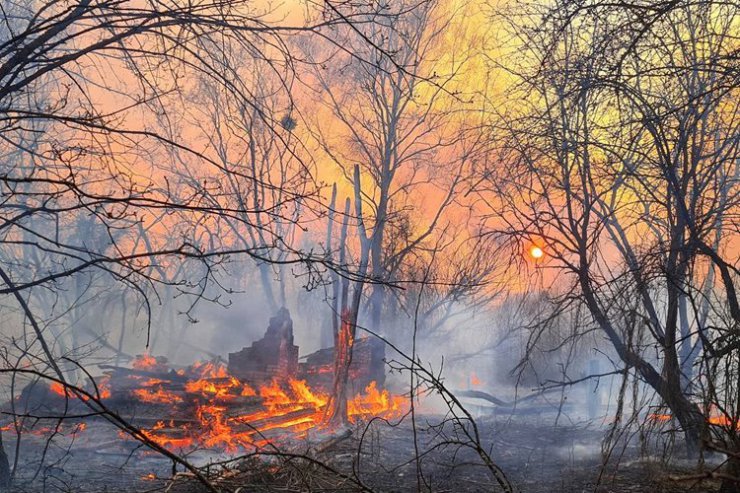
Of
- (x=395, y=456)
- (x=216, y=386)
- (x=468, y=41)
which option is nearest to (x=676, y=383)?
(x=395, y=456)

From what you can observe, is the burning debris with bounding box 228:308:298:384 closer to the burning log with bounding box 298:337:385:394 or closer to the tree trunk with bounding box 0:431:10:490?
the burning log with bounding box 298:337:385:394

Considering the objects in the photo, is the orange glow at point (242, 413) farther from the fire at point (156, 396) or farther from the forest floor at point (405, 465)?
the forest floor at point (405, 465)

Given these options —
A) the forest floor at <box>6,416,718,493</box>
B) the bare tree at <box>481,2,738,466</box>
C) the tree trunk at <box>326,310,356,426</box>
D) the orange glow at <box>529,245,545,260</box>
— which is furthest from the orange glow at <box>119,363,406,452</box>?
the bare tree at <box>481,2,738,466</box>

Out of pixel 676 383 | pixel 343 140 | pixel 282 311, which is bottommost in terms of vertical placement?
pixel 676 383

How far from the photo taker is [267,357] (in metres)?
15.3

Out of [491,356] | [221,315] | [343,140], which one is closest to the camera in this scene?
[343,140]

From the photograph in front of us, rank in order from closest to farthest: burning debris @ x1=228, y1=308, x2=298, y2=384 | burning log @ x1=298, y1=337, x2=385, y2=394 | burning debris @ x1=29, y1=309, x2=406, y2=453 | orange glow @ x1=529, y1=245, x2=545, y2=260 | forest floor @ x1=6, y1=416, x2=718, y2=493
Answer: forest floor @ x1=6, y1=416, x2=718, y2=493 < orange glow @ x1=529, y1=245, x2=545, y2=260 < burning debris @ x1=29, y1=309, x2=406, y2=453 < burning debris @ x1=228, y1=308, x2=298, y2=384 < burning log @ x1=298, y1=337, x2=385, y2=394

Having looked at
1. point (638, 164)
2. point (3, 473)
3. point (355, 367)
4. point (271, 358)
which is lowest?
point (3, 473)

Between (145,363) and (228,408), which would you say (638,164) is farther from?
(145,363)

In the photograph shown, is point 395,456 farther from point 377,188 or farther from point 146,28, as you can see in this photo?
point 377,188

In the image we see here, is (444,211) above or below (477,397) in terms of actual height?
above

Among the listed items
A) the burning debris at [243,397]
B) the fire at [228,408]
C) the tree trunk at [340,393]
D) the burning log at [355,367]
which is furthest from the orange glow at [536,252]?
the burning log at [355,367]

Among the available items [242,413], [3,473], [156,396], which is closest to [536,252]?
[242,413]

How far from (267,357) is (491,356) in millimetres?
11834
